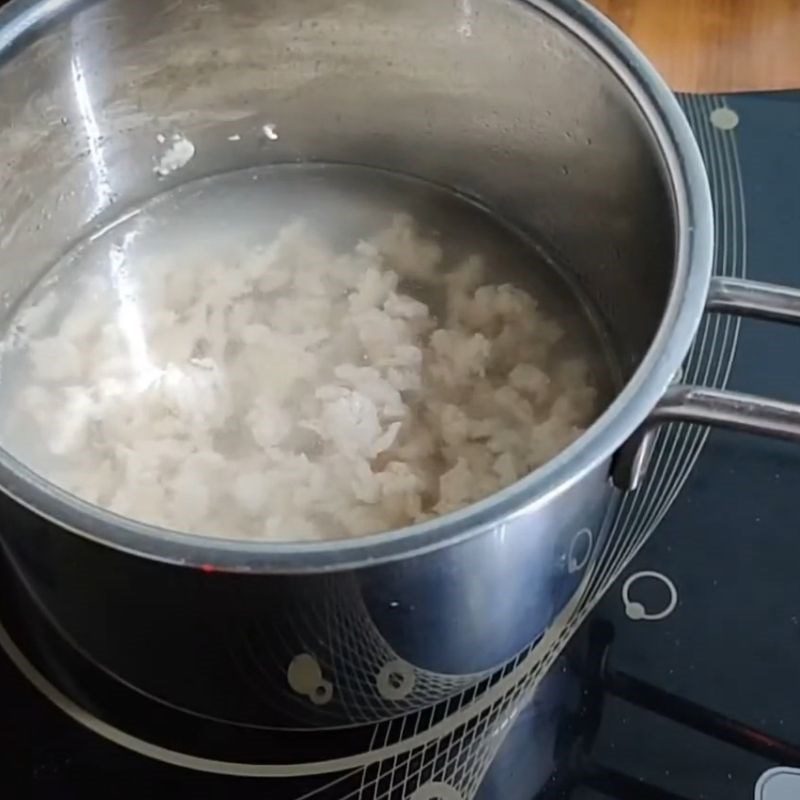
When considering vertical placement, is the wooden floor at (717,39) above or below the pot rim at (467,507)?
above

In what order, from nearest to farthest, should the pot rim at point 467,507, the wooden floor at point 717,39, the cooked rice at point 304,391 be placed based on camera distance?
1. the pot rim at point 467,507
2. the cooked rice at point 304,391
3. the wooden floor at point 717,39

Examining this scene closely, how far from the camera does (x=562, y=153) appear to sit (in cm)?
82

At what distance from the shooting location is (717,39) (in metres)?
0.97

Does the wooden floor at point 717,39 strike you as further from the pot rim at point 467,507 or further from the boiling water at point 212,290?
the pot rim at point 467,507

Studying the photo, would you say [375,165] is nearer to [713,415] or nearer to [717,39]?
[717,39]

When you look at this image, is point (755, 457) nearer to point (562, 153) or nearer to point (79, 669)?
point (562, 153)

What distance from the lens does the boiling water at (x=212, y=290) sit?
756 mm

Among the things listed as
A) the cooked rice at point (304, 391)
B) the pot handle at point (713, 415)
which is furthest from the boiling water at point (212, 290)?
the pot handle at point (713, 415)

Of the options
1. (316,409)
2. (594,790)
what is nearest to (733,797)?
(594,790)

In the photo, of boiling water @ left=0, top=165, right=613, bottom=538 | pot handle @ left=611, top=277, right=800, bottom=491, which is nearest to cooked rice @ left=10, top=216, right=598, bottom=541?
boiling water @ left=0, top=165, right=613, bottom=538

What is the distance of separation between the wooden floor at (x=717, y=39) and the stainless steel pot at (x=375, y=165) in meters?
0.18

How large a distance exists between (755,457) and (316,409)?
25cm

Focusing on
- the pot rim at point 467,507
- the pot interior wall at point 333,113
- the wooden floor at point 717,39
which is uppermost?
the wooden floor at point 717,39

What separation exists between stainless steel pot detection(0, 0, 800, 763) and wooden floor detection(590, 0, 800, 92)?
0.60ft
